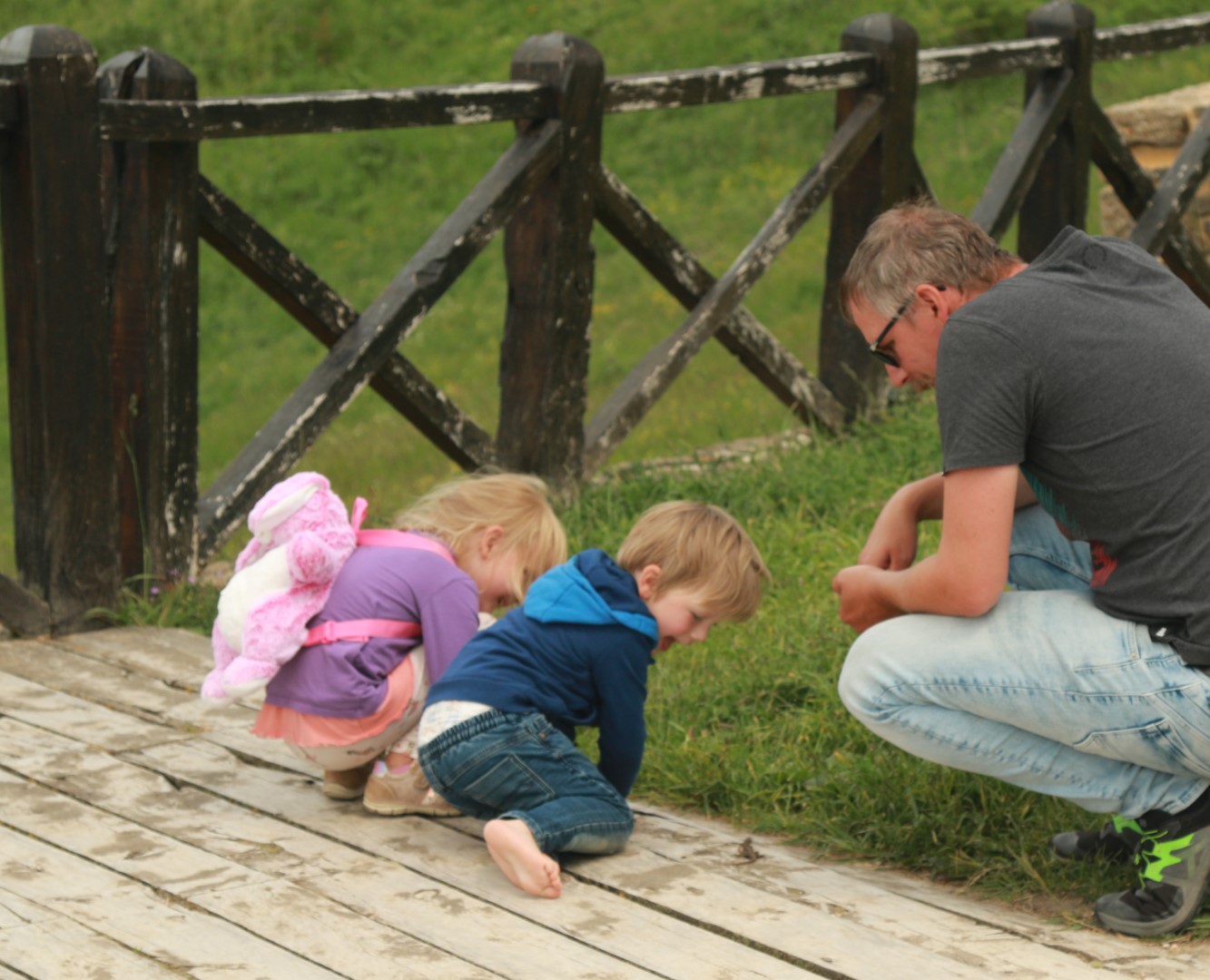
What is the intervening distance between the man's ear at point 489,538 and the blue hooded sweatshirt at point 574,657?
27cm

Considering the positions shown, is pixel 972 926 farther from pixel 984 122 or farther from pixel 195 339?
pixel 984 122

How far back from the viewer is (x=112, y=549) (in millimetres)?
4781

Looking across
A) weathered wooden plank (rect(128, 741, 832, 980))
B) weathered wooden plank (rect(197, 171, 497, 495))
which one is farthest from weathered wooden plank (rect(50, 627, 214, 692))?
weathered wooden plank (rect(197, 171, 497, 495))

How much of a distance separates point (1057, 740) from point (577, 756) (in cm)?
89

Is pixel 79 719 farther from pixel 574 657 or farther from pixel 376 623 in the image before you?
pixel 574 657

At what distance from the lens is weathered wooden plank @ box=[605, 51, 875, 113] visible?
5582mm

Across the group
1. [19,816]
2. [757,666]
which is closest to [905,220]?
[757,666]

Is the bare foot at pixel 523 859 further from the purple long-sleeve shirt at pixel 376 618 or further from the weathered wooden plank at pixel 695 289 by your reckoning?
the weathered wooden plank at pixel 695 289

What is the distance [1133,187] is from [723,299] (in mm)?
2278

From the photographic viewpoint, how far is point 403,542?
11.6 feet

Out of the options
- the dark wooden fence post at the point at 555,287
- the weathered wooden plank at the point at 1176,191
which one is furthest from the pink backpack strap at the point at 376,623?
the weathered wooden plank at the point at 1176,191

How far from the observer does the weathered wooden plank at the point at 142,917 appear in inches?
108

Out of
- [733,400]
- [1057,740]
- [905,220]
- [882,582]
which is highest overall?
[905,220]

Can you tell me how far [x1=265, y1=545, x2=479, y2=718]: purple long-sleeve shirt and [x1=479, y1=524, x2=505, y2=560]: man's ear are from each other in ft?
0.25
